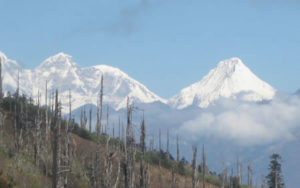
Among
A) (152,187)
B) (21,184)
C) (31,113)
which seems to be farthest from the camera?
(31,113)

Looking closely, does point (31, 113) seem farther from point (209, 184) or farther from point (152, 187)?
point (209, 184)

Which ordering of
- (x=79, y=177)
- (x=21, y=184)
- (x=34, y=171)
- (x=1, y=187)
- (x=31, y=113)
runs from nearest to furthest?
1. (x=1, y=187)
2. (x=21, y=184)
3. (x=34, y=171)
4. (x=79, y=177)
5. (x=31, y=113)

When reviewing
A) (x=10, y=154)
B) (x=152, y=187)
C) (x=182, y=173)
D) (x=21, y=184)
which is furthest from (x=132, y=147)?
(x=182, y=173)

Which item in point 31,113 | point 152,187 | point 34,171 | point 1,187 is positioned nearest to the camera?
point 1,187

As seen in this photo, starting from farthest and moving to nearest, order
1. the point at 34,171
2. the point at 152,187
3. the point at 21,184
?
the point at 152,187 → the point at 34,171 → the point at 21,184

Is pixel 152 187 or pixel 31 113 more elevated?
pixel 31 113

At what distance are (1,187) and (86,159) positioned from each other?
178ft

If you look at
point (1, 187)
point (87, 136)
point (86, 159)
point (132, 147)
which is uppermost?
point (87, 136)

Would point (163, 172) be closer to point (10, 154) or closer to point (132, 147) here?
point (10, 154)

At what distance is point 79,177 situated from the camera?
2837 inches

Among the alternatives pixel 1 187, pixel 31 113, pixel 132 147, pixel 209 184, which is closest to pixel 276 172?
pixel 209 184

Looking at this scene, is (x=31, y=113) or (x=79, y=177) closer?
(x=79, y=177)

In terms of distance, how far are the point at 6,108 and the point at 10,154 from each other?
1946 inches

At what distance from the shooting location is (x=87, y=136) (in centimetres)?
11950
